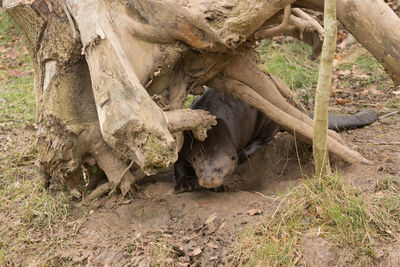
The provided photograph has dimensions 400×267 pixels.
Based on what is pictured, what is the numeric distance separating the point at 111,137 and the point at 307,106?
3.75 metres

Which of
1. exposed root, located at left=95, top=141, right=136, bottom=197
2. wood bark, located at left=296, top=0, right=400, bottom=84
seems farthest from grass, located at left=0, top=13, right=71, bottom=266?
wood bark, located at left=296, top=0, right=400, bottom=84

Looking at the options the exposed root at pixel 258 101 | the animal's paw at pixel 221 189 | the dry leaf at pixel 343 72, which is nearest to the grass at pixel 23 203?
the animal's paw at pixel 221 189

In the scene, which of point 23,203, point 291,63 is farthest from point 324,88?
point 291,63

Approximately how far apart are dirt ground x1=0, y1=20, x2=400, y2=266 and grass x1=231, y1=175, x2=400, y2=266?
4.0 inches

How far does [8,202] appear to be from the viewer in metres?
3.77

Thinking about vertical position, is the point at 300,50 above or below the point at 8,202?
above

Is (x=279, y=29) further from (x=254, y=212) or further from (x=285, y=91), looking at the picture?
(x=254, y=212)

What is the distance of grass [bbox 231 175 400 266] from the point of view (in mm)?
2795

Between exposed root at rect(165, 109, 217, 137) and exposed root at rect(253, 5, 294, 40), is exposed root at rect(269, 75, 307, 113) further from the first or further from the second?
exposed root at rect(165, 109, 217, 137)

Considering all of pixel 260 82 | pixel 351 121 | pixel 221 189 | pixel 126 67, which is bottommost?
pixel 221 189

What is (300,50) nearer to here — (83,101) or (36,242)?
(83,101)

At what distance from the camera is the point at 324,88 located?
293 centimetres

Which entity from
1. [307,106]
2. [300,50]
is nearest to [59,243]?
[307,106]

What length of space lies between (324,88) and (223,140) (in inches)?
74.5
